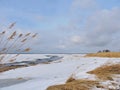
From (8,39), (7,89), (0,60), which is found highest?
(8,39)

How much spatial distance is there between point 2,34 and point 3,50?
0.36 metres

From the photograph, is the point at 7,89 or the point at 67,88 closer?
A: the point at 67,88

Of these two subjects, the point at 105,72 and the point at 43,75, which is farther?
the point at 43,75

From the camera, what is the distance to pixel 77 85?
921 centimetres

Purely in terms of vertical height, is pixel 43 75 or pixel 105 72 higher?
pixel 105 72

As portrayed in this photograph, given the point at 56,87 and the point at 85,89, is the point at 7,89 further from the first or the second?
the point at 85,89

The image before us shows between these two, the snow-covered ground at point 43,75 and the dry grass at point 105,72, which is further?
the dry grass at point 105,72

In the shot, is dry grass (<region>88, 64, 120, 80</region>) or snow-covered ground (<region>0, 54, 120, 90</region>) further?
dry grass (<region>88, 64, 120, 80</region>)

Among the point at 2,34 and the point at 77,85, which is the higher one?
the point at 2,34

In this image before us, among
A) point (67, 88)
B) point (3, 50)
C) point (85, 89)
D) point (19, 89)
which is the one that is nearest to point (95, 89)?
point (85, 89)

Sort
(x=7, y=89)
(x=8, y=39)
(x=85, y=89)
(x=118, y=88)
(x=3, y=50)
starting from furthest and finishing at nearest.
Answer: (x=7, y=89), (x=118, y=88), (x=85, y=89), (x=3, y=50), (x=8, y=39)

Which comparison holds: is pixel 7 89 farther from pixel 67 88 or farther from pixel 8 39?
pixel 8 39

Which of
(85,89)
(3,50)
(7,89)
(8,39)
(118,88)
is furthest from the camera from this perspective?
(7,89)

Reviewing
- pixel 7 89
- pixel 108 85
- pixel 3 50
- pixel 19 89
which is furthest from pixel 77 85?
pixel 3 50
